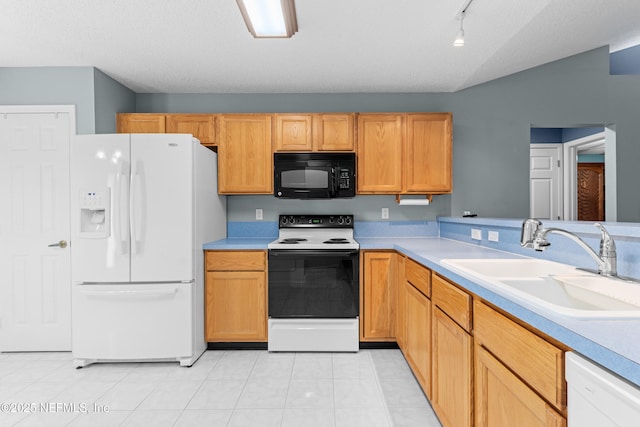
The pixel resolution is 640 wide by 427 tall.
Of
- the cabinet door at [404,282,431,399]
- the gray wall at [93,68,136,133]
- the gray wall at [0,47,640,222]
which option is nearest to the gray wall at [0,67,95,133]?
the gray wall at [93,68,136,133]

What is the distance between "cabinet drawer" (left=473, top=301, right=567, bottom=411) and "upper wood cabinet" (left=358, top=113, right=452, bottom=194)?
1.80 meters

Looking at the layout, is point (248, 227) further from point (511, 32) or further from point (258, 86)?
point (511, 32)

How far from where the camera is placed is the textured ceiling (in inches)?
76.7

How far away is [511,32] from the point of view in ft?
7.34

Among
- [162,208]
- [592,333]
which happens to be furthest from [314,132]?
[592,333]

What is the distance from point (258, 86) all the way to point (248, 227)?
140 cm

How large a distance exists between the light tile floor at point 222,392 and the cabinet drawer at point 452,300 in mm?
720

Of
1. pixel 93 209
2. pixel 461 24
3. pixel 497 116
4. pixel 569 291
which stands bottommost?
pixel 569 291

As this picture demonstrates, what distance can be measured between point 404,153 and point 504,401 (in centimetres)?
223

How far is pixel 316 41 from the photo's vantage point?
2.29 metres

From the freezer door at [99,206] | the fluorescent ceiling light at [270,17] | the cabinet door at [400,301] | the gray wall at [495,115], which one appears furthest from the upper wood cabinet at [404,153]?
the freezer door at [99,206]

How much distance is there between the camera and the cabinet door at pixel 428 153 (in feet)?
9.56

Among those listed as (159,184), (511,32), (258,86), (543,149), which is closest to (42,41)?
(159,184)

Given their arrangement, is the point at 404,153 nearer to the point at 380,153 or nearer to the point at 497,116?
the point at 380,153
